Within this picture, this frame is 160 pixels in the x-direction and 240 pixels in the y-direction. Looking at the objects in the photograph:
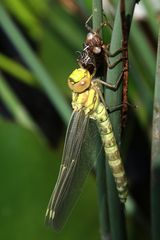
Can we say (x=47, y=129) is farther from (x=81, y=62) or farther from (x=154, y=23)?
(x=81, y=62)

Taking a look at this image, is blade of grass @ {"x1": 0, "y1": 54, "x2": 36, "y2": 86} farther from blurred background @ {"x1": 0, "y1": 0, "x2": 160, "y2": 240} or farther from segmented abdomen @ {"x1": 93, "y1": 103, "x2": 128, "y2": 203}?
segmented abdomen @ {"x1": 93, "y1": 103, "x2": 128, "y2": 203}

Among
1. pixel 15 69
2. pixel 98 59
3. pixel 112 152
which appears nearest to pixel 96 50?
pixel 98 59

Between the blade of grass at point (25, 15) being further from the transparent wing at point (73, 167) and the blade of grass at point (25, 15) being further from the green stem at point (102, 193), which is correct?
the green stem at point (102, 193)

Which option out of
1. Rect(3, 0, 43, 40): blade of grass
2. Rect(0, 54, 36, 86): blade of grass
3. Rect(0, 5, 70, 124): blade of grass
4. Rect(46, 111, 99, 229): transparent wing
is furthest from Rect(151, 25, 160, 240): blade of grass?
Rect(3, 0, 43, 40): blade of grass

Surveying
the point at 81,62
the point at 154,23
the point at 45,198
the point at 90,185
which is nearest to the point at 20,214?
the point at 45,198

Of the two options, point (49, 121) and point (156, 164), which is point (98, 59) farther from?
point (49, 121)

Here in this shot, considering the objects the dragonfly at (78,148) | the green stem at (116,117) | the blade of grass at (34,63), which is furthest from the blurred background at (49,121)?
the green stem at (116,117)

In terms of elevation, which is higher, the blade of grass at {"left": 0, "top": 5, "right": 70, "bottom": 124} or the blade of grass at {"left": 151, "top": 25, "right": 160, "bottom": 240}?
the blade of grass at {"left": 0, "top": 5, "right": 70, "bottom": 124}
